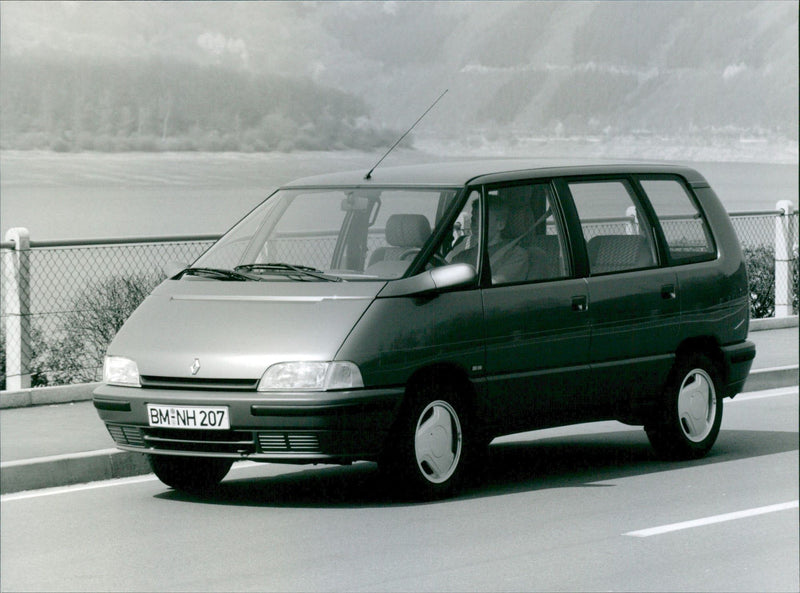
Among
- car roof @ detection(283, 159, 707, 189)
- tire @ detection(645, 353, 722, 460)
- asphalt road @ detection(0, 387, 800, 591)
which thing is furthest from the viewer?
tire @ detection(645, 353, 722, 460)

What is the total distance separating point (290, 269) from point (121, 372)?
866 millimetres

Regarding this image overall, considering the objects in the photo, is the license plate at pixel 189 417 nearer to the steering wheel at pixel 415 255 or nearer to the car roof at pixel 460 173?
the steering wheel at pixel 415 255

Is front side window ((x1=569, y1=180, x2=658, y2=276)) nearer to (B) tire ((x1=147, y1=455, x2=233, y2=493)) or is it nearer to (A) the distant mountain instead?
(B) tire ((x1=147, y1=455, x2=233, y2=493))

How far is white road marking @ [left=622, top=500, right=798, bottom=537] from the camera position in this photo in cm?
549

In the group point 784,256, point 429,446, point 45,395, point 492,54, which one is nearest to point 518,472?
point 429,446

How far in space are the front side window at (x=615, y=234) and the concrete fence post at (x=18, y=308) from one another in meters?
4.10

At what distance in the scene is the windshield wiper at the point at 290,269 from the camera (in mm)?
6113

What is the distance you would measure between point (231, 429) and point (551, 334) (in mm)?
1701

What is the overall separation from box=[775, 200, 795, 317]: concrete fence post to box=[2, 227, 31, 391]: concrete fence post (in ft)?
28.5

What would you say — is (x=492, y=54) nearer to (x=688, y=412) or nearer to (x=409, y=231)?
(x=409, y=231)

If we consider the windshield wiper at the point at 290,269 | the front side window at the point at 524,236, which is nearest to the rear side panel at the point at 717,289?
the front side window at the point at 524,236

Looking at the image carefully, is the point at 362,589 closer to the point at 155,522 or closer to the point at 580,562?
the point at 580,562

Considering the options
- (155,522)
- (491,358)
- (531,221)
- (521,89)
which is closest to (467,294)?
(491,358)

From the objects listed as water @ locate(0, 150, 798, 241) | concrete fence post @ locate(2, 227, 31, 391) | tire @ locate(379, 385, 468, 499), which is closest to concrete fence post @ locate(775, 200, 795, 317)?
water @ locate(0, 150, 798, 241)
